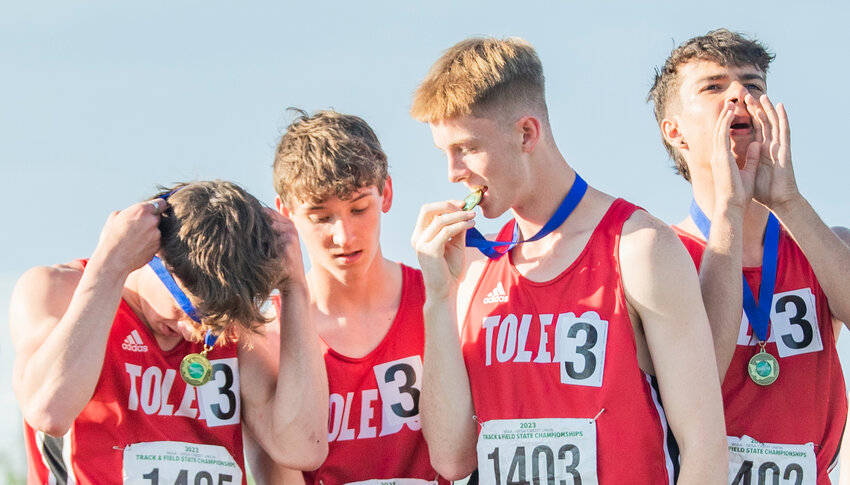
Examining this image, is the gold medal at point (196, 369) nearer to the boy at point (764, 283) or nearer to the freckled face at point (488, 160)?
the freckled face at point (488, 160)

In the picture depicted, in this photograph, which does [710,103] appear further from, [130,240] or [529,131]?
[130,240]

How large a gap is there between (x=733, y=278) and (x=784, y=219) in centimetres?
54

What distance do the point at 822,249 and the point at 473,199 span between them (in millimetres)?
1879

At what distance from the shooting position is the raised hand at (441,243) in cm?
538

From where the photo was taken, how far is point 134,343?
5.67 metres

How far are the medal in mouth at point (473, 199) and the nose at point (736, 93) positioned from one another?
1.65 meters

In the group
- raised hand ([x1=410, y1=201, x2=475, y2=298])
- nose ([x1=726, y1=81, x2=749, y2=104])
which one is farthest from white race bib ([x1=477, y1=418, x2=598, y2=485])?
nose ([x1=726, y1=81, x2=749, y2=104])

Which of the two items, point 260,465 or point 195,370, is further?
point 260,465

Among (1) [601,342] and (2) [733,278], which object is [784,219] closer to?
(2) [733,278]

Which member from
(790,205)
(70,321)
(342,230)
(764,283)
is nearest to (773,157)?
(790,205)

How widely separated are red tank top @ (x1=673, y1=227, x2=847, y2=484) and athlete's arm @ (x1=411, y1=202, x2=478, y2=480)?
1442 mm

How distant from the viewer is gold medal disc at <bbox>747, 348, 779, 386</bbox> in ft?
18.6

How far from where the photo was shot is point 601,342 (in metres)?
5.15

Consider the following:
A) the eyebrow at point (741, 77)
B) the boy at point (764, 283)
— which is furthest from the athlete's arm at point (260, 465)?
the eyebrow at point (741, 77)
